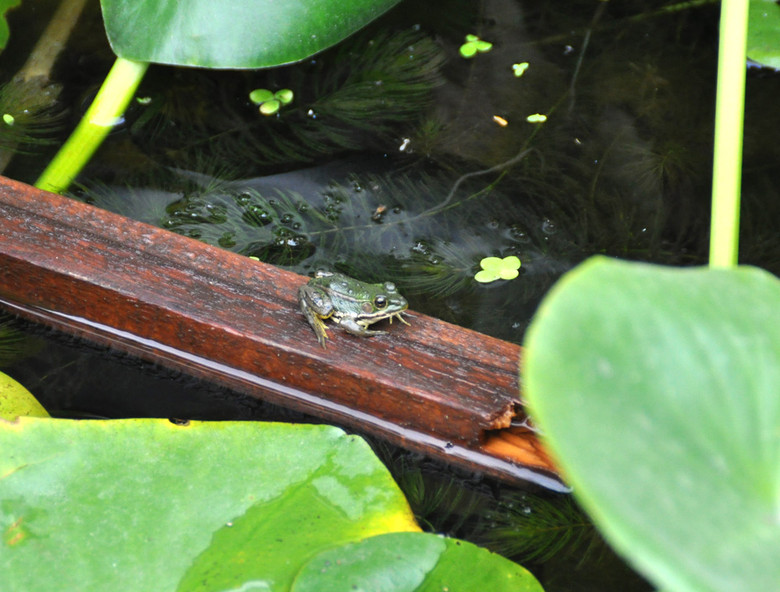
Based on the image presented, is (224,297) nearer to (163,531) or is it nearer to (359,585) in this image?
(163,531)

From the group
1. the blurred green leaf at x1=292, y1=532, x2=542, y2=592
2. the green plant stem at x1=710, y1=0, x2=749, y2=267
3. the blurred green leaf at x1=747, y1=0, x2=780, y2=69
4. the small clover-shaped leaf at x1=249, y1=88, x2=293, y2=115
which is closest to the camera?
the blurred green leaf at x1=292, y1=532, x2=542, y2=592

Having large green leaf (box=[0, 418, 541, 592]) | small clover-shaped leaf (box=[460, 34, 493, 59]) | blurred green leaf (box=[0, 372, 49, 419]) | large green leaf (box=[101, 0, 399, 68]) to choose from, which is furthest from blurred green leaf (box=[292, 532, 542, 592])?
small clover-shaped leaf (box=[460, 34, 493, 59])

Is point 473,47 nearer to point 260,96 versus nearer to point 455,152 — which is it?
point 455,152

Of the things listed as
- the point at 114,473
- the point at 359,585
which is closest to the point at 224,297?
the point at 114,473

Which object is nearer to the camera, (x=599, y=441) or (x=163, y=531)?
(x=599, y=441)

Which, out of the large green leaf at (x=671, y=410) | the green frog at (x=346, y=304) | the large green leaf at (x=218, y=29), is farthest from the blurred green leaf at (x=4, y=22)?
the large green leaf at (x=671, y=410)

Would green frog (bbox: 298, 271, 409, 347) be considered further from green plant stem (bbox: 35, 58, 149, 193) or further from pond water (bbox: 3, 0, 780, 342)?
green plant stem (bbox: 35, 58, 149, 193)
